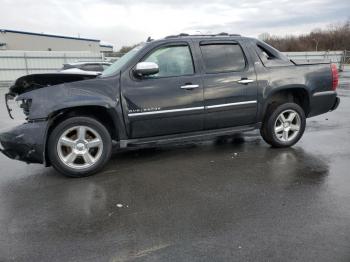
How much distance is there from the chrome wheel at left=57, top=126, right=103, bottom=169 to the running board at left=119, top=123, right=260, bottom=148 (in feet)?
1.28

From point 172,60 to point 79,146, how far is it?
182 centimetres

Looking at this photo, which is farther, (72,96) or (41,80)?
(41,80)

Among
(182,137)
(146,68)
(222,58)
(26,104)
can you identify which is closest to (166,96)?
(146,68)

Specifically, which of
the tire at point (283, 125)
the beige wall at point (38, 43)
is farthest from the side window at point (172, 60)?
the beige wall at point (38, 43)

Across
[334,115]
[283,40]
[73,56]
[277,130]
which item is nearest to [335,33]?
[283,40]

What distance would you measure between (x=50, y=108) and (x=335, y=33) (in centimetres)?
6498

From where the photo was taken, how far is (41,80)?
4.99 m

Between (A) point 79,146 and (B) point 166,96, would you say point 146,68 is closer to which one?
(B) point 166,96

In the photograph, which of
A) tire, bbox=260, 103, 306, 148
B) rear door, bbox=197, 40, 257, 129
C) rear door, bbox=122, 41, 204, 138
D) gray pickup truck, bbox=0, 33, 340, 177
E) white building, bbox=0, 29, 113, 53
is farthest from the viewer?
white building, bbox=0, 29, 113, 53

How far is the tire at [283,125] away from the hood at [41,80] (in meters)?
3.02

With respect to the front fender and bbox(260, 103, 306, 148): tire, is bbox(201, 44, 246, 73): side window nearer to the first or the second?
bbox(260, 103, 306, 148): tire

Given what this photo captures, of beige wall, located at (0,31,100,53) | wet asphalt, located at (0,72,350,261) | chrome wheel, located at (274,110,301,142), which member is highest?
beige wall, located at (0,31,100,53)

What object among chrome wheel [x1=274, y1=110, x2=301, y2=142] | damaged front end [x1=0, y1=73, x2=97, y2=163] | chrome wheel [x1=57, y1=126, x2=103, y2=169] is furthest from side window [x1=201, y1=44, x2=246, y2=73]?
damaged front end [x1=0, y1=73, x2=97, y2=163]

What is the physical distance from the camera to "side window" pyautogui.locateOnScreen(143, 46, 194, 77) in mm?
5270
